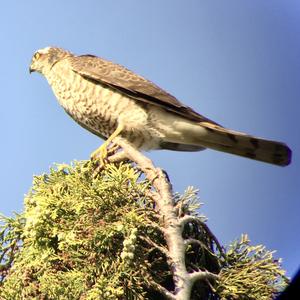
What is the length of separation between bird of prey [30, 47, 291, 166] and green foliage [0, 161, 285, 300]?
123 cm

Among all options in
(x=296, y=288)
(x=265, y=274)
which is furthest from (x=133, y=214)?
(x=296, y=288)

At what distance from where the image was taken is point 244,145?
3842 mm

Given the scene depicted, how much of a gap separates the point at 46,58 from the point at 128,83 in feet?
4.13

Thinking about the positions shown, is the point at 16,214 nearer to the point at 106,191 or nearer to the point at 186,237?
the point at 106,191

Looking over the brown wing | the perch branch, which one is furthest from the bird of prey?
the perch branch

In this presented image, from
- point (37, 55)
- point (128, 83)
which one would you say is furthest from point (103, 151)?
point (37, 55)

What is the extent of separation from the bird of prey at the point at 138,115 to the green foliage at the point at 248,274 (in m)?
1.24

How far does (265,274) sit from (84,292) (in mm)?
860

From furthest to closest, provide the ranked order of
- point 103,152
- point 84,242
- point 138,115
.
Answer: point 138,115 → point 103,152 → point 84,242

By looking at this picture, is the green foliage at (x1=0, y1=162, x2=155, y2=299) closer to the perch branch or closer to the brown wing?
the perch branch

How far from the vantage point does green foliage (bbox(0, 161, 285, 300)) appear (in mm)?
2154

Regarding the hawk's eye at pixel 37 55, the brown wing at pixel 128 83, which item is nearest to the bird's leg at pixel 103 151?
the brown wing at pixel 128 83

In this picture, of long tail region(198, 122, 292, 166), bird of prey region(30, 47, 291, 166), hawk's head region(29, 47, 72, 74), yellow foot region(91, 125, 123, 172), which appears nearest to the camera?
yellow foot region(91, 125, 123, 172)

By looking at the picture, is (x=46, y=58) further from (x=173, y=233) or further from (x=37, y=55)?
(x=173, y=233)
